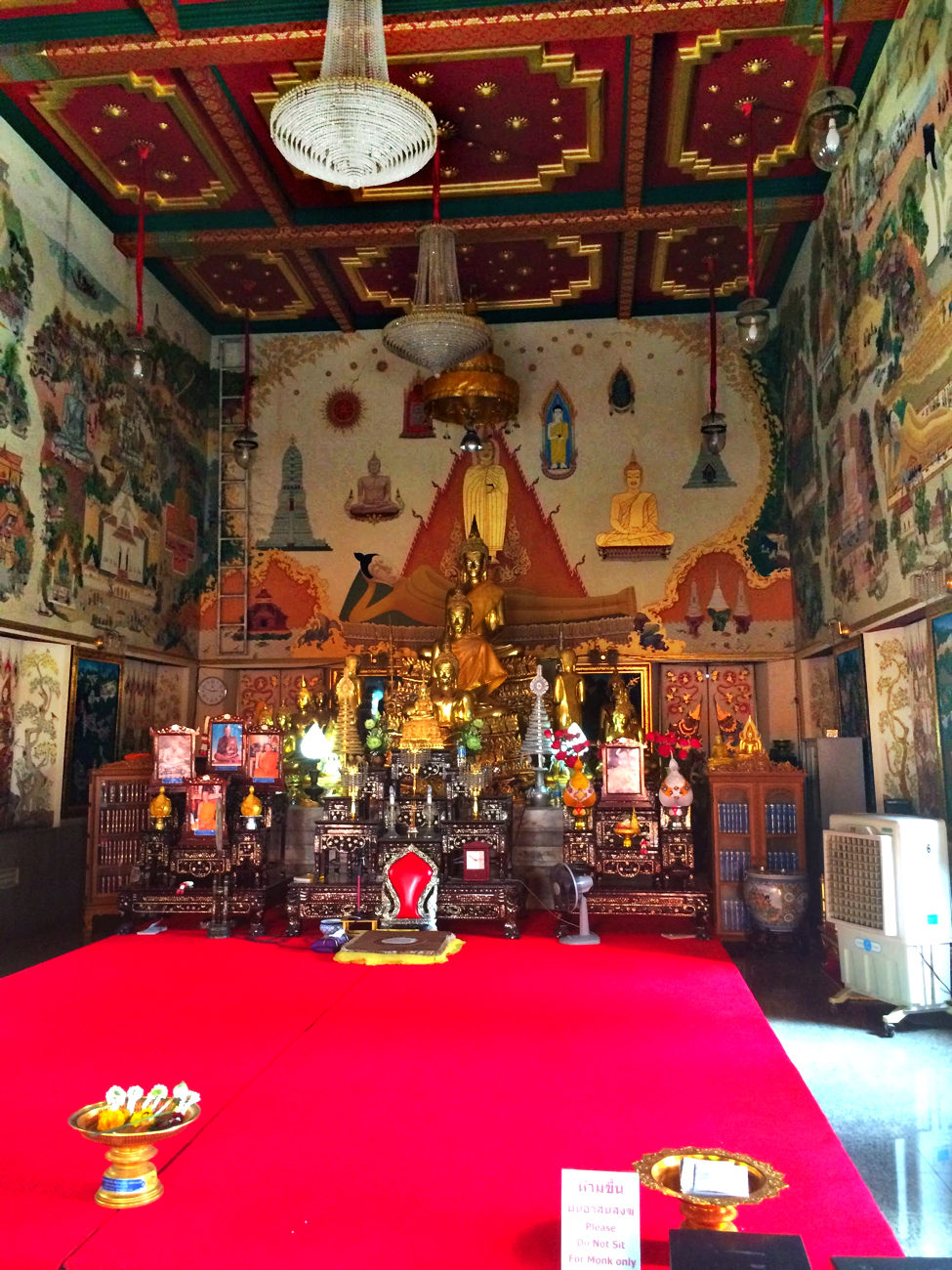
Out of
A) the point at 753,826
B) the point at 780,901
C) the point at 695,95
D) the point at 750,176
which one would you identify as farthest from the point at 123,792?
the point at 750,176

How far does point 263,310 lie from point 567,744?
6.38 m

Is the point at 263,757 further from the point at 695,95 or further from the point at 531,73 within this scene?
the point at 695,95

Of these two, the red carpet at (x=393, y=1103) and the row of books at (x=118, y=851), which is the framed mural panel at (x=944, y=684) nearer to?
the red carpet at (x=393, y=1103)

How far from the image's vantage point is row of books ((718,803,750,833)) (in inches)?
277

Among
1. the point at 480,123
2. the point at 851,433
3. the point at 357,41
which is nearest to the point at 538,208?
the point at 480,123

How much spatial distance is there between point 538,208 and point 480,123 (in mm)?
1248

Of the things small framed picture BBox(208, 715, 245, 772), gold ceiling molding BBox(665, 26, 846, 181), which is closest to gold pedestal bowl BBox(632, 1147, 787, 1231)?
small framed picture BBox(208, 715, 245, 772)

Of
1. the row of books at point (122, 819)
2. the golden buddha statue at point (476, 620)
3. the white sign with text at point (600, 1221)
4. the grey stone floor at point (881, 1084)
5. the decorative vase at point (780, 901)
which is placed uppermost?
the golden buddha statue at point (476, 620)

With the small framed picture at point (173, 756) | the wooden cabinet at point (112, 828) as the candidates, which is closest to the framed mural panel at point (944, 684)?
the small framed picture at point (173, 756)

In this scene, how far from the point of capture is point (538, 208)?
342 inches

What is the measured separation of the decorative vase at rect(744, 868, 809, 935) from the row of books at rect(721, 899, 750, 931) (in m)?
0.24

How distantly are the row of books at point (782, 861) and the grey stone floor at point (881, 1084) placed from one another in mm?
919

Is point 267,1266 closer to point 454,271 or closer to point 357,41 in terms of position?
point 357,41

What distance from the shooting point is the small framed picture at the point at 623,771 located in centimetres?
693
